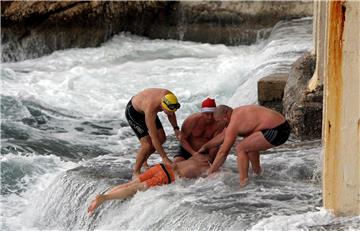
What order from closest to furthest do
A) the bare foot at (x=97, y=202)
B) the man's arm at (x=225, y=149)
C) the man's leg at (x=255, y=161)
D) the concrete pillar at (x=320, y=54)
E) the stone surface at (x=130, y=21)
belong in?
the man's arm at (x=225, y=149) < the bare foot at (x=97, y=202) < the man's leg at (x=255, y=161) < the concrete pillar at (x=320, y=54) < the stone surface at (x=130, y=21)

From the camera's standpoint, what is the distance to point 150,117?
934 cm

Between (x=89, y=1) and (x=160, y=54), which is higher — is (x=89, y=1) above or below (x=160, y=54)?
above

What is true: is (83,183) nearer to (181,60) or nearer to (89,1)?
(181,60)

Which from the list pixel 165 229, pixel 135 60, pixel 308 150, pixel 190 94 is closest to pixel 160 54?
pixel 135 60

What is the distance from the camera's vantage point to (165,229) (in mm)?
8242

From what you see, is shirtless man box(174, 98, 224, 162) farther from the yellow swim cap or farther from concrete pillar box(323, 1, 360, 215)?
concrete pillar box(323, 1, 360, 215)

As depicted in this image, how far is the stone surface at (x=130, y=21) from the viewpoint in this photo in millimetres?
19344

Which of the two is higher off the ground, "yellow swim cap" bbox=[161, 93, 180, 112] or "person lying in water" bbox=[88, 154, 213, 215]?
"yellow swim cap" bbox=[161, 93, 180, 112]

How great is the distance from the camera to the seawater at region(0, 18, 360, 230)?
331 inches

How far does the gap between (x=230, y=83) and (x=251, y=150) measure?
6825mm

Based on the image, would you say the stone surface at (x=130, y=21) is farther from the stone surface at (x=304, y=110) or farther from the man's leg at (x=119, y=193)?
the man's leg at (x=119, y=193)

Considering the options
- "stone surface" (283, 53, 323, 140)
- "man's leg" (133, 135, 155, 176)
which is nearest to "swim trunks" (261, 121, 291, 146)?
"man's leg" (133, 135, 155, 176)

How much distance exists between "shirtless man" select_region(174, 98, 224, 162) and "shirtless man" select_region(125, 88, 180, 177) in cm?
12

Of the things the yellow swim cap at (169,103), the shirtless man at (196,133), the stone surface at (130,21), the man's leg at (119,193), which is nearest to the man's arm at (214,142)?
the shirtless man at (196,133)
